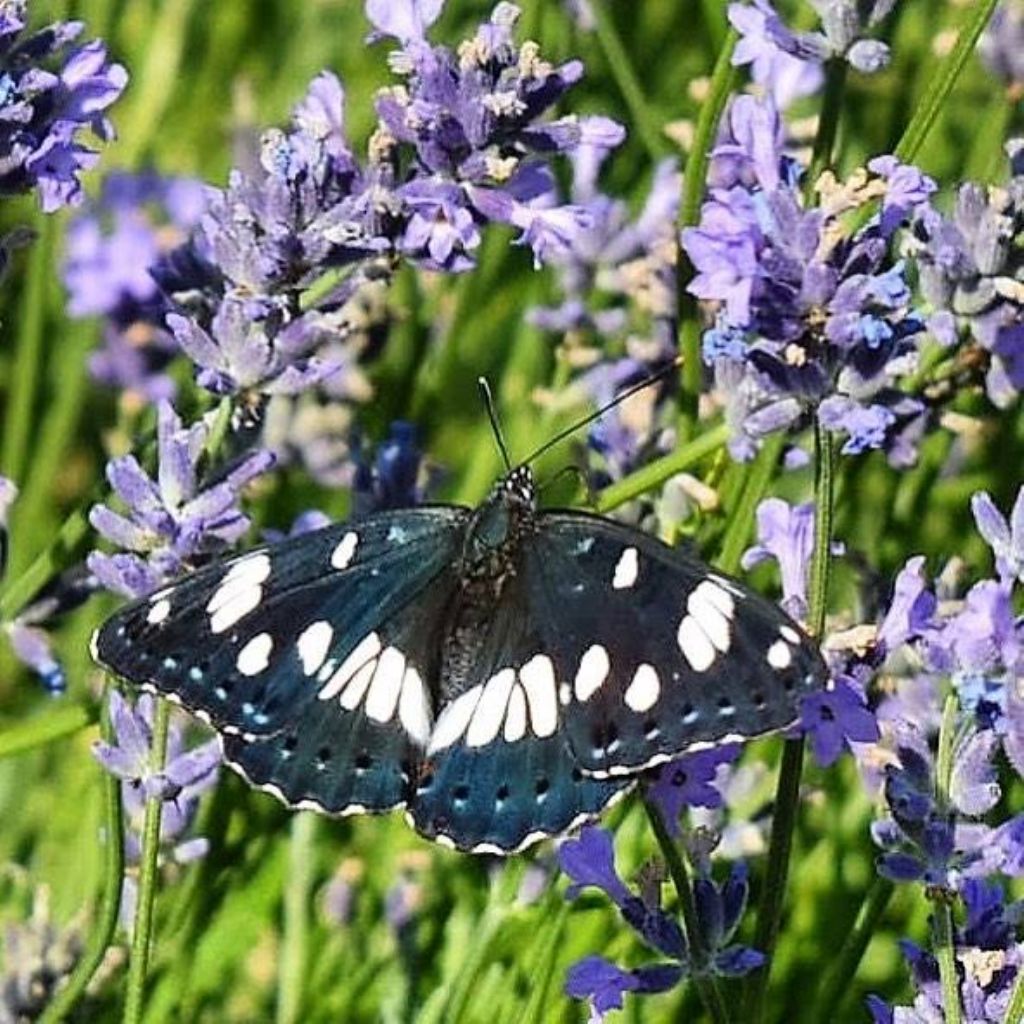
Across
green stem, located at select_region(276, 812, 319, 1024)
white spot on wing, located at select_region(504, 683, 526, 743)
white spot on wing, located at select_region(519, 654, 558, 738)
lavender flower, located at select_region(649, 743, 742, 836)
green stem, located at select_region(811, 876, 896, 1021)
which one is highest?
white spot on wing, located at select_region(519, 654, 558, 738)

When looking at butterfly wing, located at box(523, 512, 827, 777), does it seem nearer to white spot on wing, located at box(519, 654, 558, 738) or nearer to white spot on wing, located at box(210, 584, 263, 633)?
white spot on wing, located at box(519, 654, 558, 738)

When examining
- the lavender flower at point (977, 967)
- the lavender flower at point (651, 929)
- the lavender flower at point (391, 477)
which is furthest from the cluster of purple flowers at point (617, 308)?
the lavender flower at point (977, 967)

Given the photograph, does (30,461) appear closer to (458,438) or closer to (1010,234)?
(458,438)

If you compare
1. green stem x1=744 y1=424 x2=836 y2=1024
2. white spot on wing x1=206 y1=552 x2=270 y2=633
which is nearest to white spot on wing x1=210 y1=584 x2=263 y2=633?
white spot on wing x1=206 y1=552 x2=270 y2=633

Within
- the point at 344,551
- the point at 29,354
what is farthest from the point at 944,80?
the point at 29,354

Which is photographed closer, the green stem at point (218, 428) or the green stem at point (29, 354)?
the green stem at point (218, 428)

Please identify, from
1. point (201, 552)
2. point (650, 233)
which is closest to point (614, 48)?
point (650, 233)

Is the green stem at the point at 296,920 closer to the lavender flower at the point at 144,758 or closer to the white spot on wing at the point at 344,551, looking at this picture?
the lavender flower at the point at 144,758
